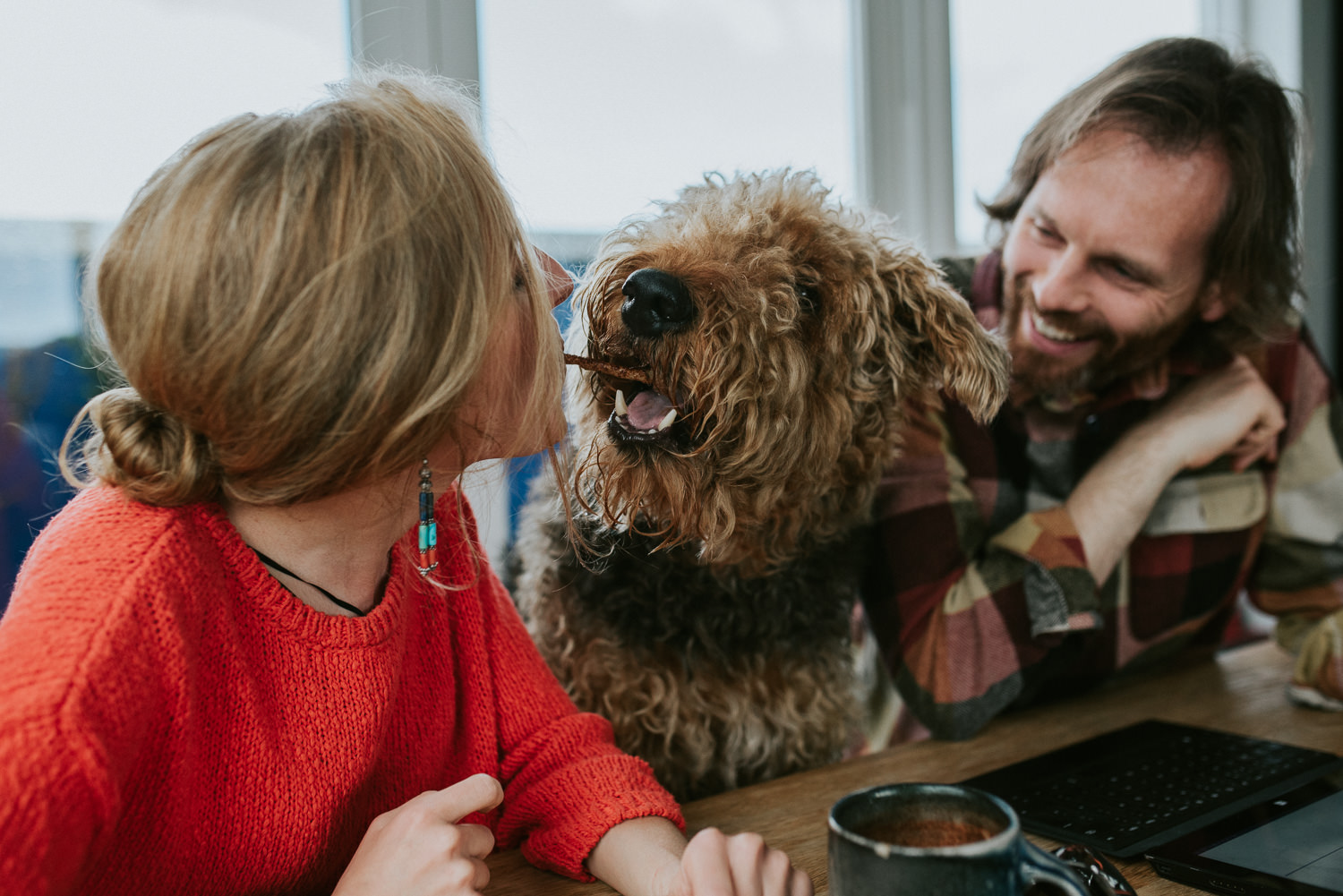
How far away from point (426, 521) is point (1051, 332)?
1.09m

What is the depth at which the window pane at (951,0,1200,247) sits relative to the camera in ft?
7.84

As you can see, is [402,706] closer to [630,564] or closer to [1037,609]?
[630,564]

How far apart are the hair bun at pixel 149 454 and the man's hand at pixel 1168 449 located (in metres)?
1.20

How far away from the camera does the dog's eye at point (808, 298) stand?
118cm

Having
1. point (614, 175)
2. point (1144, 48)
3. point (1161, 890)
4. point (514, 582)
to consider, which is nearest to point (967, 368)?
point (1161, 890)

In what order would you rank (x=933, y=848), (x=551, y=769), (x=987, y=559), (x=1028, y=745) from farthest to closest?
1. (x=987, y=559)
2. (x=1028, y=745)
3. (x=551, y=769)
4. (x=933, y=848)

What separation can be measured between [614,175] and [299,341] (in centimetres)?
128

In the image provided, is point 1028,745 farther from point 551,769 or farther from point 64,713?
point 64,713

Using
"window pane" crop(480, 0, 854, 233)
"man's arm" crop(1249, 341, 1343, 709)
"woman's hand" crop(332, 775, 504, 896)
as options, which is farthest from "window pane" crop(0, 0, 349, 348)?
"man's arm" crop(1249, 341, 1343, 709)

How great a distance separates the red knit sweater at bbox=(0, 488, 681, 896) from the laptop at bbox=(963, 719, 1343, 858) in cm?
42

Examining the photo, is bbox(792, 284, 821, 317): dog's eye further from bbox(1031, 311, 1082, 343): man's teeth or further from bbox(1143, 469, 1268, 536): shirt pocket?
bbox(1143, 469, 1268, 536): shirt pocket

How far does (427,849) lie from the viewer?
0.77 meters

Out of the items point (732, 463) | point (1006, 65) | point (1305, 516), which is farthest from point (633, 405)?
point (1006, 65)

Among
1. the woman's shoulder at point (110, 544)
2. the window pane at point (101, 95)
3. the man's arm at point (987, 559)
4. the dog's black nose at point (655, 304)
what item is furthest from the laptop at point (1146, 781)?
the window pane at point (101, 95)
